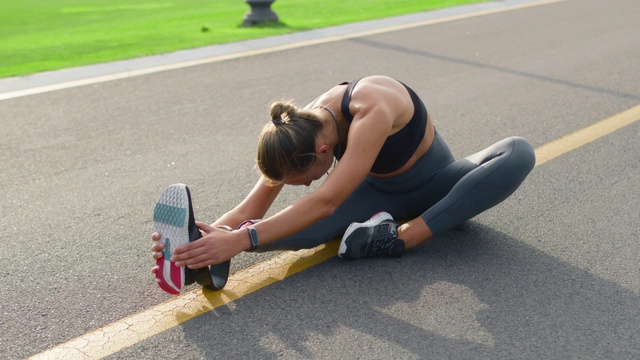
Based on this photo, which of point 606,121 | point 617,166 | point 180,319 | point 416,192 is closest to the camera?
point 180,319

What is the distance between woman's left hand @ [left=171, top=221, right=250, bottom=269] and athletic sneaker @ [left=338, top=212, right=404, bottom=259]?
1.87 ft

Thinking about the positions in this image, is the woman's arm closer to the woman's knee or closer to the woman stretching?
the woman stretching

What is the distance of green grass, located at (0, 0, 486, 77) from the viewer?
9.31 m

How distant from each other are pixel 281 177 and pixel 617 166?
2.64 meters

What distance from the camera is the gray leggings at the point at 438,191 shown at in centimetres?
392

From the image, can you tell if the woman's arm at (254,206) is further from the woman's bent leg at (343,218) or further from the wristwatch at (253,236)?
the wristwatch at (253,236)

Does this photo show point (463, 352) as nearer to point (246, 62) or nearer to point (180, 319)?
point (180, 319)

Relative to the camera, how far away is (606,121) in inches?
252

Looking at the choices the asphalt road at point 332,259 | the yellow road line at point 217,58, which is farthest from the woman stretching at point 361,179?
the yellow road line at point 217,58

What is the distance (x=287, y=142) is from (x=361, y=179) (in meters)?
0.38

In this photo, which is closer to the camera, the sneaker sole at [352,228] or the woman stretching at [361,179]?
the woman stretching at [361,179]

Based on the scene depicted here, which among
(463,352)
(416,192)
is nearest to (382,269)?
(416,192)

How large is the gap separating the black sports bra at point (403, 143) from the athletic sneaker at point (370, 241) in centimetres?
27

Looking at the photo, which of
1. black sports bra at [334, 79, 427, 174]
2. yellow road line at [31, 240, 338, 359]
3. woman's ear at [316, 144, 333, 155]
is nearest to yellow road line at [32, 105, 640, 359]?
yellow road line at [31, 240, 338, 359]
